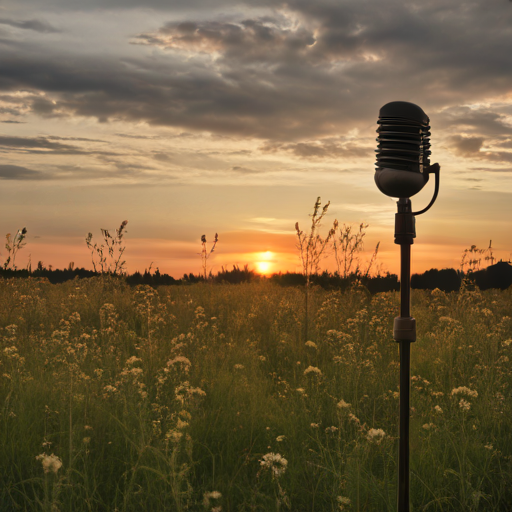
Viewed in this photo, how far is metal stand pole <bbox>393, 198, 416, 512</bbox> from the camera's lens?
8.36 feet

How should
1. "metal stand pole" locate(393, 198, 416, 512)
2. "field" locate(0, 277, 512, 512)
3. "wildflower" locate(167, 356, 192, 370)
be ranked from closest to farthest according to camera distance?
"metal stand pole" locate(393, 198, 416, 512) < "field" locate(0, 277, 512, 512) < "wildflower" locate(167, 356, 192, 370)

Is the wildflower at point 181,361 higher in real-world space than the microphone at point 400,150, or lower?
lower

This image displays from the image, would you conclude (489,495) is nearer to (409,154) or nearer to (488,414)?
(488,414)

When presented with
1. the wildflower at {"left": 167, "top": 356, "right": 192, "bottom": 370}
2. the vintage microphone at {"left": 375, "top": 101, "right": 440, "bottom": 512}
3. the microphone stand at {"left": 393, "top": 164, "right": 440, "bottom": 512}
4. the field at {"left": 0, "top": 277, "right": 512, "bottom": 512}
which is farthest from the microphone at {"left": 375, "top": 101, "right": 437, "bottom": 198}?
the wildflower at {"left": 167, "top": 356, "right": 192, "bottom": 370}

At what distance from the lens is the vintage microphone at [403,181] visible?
260 centimetres

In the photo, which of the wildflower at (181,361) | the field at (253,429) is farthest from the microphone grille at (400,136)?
the wildflower at (181,361)

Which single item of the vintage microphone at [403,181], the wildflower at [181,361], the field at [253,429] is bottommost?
the field at [253,429]

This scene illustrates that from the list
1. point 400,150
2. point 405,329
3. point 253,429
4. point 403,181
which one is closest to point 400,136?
point 400,150

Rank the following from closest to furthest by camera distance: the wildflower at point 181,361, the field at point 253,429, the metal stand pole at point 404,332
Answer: the metal stand pole at point 404,332
the field at point 253,429
the wildflower at point 181,361

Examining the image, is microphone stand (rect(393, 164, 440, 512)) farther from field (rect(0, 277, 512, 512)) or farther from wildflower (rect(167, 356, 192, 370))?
wildflower (rect(167, 356, 192, 370))

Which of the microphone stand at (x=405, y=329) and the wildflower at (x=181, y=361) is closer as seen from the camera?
the microphone stand at (x=405, y=329)

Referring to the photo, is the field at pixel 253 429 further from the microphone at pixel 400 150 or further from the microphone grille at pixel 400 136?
the microphone grille at pixel 400 136

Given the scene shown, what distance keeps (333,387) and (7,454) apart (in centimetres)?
286

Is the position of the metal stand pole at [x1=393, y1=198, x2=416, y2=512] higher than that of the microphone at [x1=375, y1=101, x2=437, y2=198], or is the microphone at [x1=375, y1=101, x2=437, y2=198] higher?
the microphone at [x1=375, y1=101, x2=437, y2=198]
